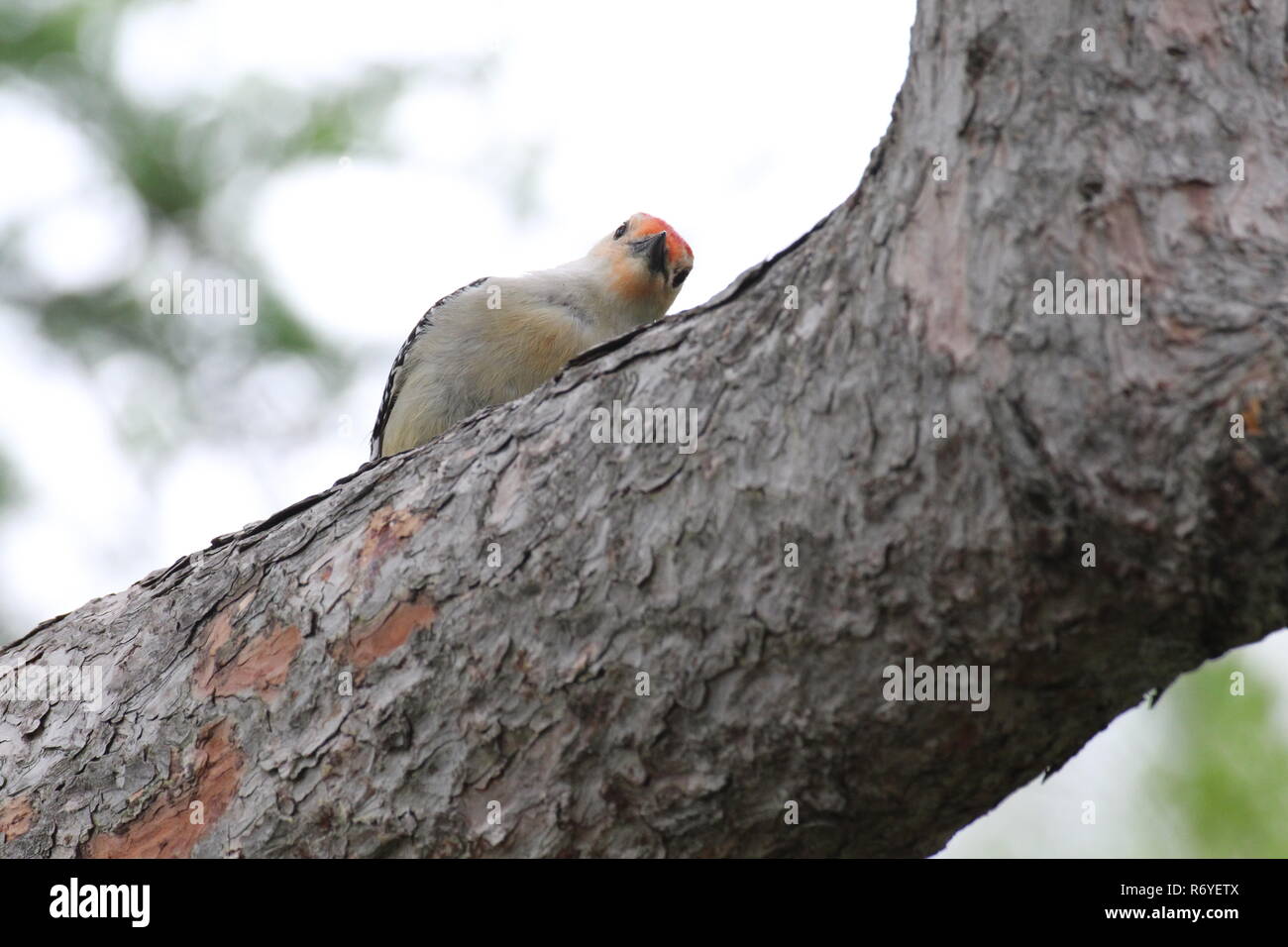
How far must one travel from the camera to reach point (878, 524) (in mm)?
2811

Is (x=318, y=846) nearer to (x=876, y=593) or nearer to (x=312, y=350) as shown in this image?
(x=876, y=593)

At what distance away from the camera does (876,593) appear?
9.24ft

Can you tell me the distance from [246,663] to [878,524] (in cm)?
200

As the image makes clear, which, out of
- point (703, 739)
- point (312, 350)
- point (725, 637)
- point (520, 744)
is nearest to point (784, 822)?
point (703, 739)

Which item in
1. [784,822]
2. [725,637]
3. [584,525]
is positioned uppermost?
[584,525]

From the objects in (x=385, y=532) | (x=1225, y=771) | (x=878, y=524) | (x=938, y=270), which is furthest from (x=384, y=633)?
(x=1225, y=771)

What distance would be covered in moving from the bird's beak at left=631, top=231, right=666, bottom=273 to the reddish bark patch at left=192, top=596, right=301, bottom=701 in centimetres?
366

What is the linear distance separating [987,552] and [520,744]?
1276mm

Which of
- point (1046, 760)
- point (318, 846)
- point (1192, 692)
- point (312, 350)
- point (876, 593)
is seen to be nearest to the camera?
point (876, 593)

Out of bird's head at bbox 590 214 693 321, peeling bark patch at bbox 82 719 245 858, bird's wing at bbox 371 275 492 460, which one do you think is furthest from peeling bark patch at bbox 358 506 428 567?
bird's head at bbox 590 214 693 321

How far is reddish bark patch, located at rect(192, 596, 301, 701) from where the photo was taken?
368cm

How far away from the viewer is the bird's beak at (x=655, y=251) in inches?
275

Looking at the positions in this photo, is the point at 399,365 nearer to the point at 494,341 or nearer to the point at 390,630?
the point at 494,341

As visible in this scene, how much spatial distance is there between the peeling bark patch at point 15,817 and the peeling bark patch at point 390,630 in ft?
4.23
